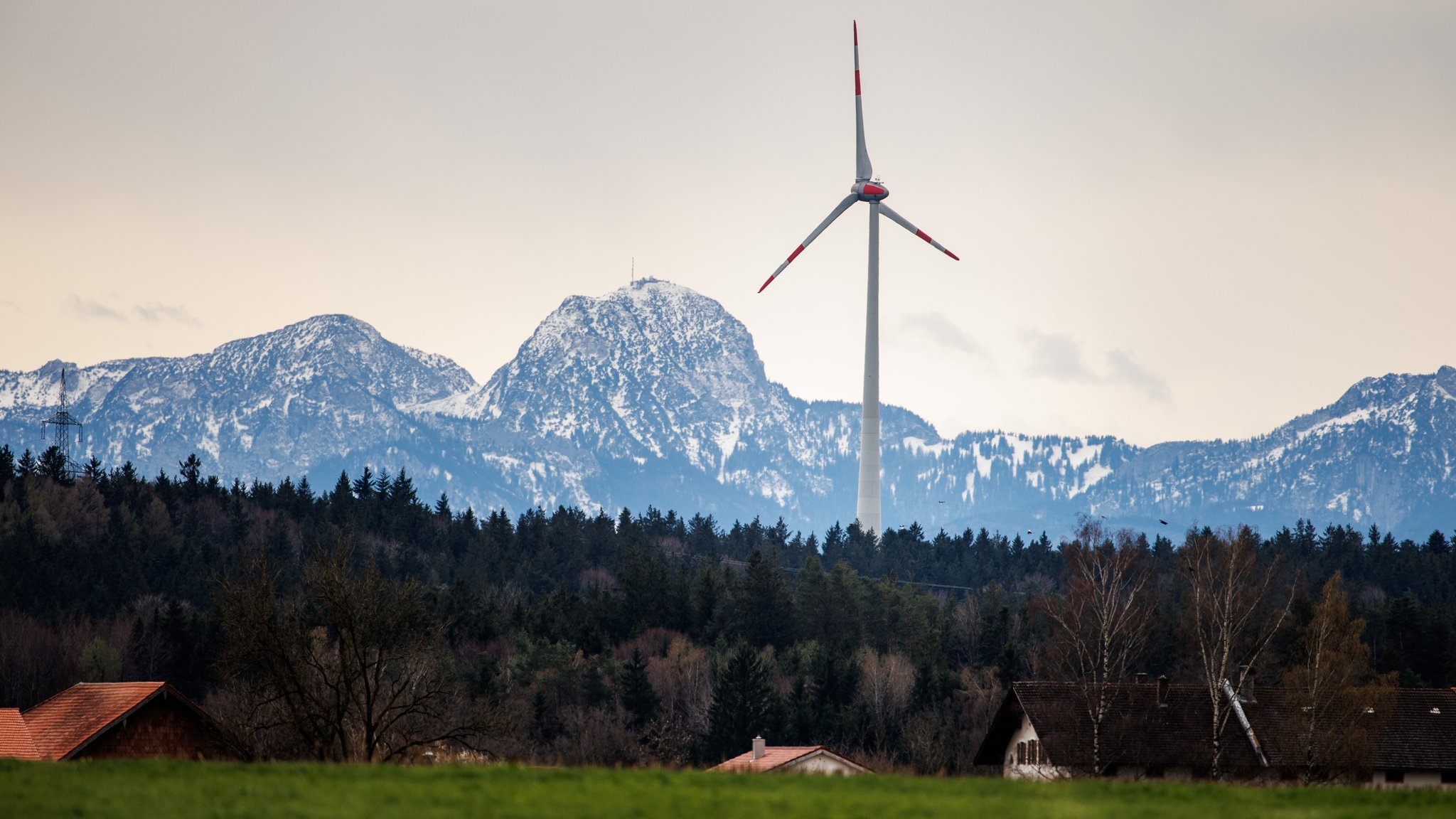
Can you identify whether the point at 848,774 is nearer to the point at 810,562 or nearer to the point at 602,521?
the point at 810,562

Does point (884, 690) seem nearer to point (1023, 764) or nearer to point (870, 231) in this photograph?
point (1023, 764)

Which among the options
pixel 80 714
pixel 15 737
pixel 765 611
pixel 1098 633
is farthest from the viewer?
pixel 765 611

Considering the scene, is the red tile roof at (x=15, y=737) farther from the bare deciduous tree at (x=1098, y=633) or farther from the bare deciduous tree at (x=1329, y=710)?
the bare deciduous tree at (x=1329, y=710)

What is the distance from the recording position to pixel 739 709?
98.7 m

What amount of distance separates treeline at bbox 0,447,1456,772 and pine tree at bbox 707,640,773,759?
0.14 metres

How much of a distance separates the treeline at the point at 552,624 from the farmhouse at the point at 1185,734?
32.0 feet

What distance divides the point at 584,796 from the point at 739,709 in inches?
2753

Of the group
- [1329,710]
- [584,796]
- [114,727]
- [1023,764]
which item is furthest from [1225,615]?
[114,727]

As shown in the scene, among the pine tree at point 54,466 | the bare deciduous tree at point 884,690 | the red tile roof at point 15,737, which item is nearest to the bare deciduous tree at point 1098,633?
the bare deciduous tree at point 884,690

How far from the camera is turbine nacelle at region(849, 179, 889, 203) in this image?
177375 mm

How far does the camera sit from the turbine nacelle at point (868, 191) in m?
177

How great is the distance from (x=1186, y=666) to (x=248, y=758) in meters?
73.2

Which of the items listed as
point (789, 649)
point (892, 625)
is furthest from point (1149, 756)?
point (892, 625)

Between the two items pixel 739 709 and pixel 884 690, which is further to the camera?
pixel 884 690
